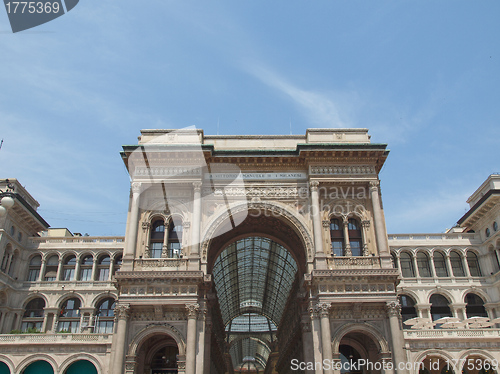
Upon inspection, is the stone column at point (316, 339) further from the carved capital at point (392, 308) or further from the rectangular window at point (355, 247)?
the rectangular window at point (355, 247)

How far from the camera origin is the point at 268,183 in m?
37.7

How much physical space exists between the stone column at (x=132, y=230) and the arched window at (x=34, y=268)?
870 inches

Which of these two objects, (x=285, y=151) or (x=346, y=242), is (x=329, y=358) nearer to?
(x=346, y=242)

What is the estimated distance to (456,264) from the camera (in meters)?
50.5

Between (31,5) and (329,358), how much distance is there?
2712cm

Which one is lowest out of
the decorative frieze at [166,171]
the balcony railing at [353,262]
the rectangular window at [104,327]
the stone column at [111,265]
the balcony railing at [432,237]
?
the rectangular window at [104,327]

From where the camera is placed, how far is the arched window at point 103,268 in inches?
2028

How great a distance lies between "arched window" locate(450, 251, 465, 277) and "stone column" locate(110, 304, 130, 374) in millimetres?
36286

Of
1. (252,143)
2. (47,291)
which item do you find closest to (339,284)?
(252,143)

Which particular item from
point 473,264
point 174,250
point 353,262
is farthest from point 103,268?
point 473,264

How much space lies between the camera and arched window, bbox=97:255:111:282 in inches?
2028

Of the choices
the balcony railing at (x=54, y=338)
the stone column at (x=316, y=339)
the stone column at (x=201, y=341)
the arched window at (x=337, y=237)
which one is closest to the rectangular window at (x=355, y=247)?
the arched window at (x=337, y=237)

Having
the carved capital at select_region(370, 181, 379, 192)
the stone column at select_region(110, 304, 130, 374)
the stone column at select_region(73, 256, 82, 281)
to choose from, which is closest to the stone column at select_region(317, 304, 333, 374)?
the carved capital at select_region(370, 181, 379, 192)

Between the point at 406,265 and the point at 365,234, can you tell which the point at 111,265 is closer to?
the point at 365,234
